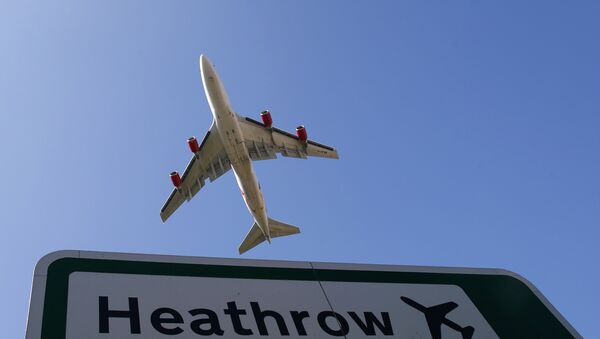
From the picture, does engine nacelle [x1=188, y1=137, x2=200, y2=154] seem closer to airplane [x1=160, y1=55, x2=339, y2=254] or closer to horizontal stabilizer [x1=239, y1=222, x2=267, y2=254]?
airplane [x1=160, y1=55, x2=339, y2=254]

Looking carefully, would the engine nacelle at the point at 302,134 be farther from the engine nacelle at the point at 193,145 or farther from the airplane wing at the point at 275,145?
the engine nacelle at the point at 193,145

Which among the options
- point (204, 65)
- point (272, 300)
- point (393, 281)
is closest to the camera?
point (272, 300)

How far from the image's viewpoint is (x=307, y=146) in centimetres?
3656

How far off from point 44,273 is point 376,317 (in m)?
2.36

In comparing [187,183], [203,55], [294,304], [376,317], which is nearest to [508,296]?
[376,317]

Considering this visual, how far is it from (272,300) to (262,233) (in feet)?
117

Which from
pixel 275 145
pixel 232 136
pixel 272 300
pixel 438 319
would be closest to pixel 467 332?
pixel 438 319

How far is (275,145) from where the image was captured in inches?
1446

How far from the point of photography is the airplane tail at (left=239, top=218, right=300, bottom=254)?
39250 mm

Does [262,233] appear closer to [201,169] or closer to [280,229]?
[280,229]

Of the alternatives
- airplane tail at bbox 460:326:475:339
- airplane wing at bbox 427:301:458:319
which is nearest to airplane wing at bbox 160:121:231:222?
airplane wing at bbox 427:301:458:319

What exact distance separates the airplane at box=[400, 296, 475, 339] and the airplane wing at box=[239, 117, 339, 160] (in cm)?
3200

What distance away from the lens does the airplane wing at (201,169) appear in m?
37.2

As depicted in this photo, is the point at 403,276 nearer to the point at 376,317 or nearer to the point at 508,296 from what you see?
the point at 376,317
